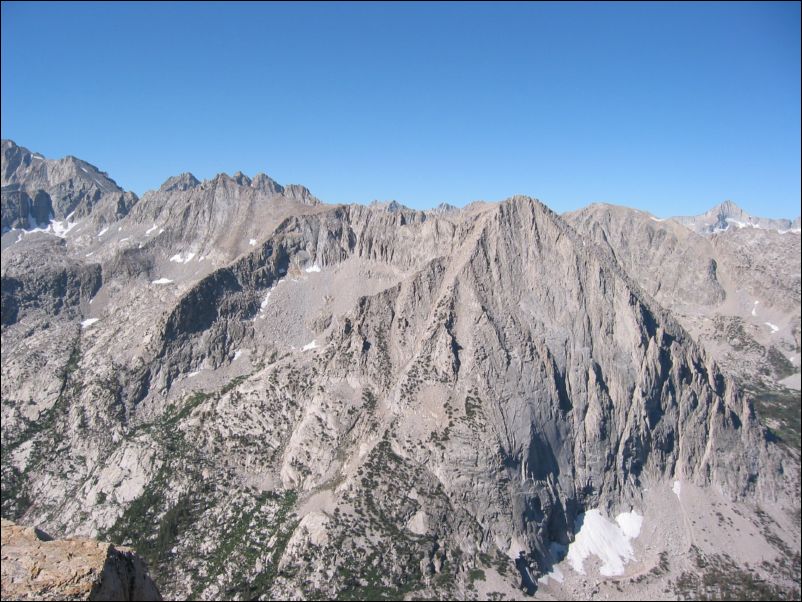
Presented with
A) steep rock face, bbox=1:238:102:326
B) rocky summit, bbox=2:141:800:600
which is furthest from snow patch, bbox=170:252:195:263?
rocky summit, bbox=2:141:800:600

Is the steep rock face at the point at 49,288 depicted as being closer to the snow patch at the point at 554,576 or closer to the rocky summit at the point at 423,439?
the rocky summit at the point at 423,439

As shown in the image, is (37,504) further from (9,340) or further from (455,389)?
(455,389)

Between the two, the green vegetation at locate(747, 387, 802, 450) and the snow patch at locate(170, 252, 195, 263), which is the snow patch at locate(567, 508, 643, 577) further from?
the snow patch at locate(170, 252, 195, 263)

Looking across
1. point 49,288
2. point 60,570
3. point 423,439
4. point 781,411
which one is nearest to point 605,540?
point 423,439

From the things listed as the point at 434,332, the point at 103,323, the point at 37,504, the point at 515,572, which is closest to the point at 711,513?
the point at 515,572

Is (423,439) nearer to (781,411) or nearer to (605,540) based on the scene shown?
(605,540)

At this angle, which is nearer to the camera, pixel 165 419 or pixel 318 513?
pixel 318 513
